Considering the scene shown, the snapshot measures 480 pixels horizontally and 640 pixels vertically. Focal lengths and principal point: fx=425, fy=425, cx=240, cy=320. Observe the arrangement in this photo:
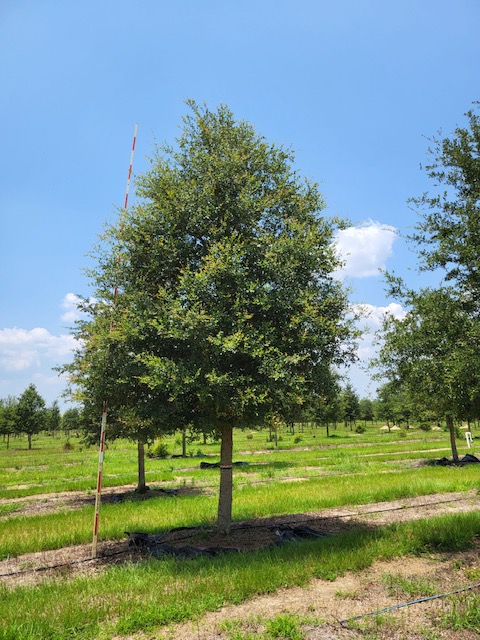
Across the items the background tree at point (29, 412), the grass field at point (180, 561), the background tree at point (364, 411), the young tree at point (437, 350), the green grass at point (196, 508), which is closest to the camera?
the grass field at point (180, 561)

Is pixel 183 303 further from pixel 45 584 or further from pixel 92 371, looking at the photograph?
pixel 45 584

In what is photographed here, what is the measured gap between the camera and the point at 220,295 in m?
10.2

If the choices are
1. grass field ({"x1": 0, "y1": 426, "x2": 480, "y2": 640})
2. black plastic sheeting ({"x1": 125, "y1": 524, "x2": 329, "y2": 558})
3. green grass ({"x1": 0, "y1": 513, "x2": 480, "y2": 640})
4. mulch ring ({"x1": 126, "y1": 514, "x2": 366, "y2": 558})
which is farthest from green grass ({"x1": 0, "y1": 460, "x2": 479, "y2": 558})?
green grass ({"x1": 0, "y1": 513, "x2": 480, "y2": 640})

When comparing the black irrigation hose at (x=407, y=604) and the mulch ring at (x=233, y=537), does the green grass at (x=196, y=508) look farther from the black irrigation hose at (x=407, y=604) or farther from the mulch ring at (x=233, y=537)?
the black irrigation hose at (x=407, y=604)

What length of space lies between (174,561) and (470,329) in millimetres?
8404

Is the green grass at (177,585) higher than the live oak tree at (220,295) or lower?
lower

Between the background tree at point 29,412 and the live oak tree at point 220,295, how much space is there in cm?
5884

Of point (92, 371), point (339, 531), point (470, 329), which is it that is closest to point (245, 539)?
point (339, 531)

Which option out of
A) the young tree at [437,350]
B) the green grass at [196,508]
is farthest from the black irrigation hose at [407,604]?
the green grass at [196,508]

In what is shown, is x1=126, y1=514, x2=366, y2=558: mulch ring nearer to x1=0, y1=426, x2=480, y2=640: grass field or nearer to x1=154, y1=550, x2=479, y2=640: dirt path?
x1=0, y1=426, x2=480, y2=640: grass field

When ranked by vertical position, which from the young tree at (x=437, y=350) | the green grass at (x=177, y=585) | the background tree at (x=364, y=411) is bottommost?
the background tree at (x=364, y=411)

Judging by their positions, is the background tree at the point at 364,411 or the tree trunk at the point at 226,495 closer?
the tree trunk at the point at 226,495

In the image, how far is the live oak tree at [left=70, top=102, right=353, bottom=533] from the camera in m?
9.87

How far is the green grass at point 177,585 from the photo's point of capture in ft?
21.2
